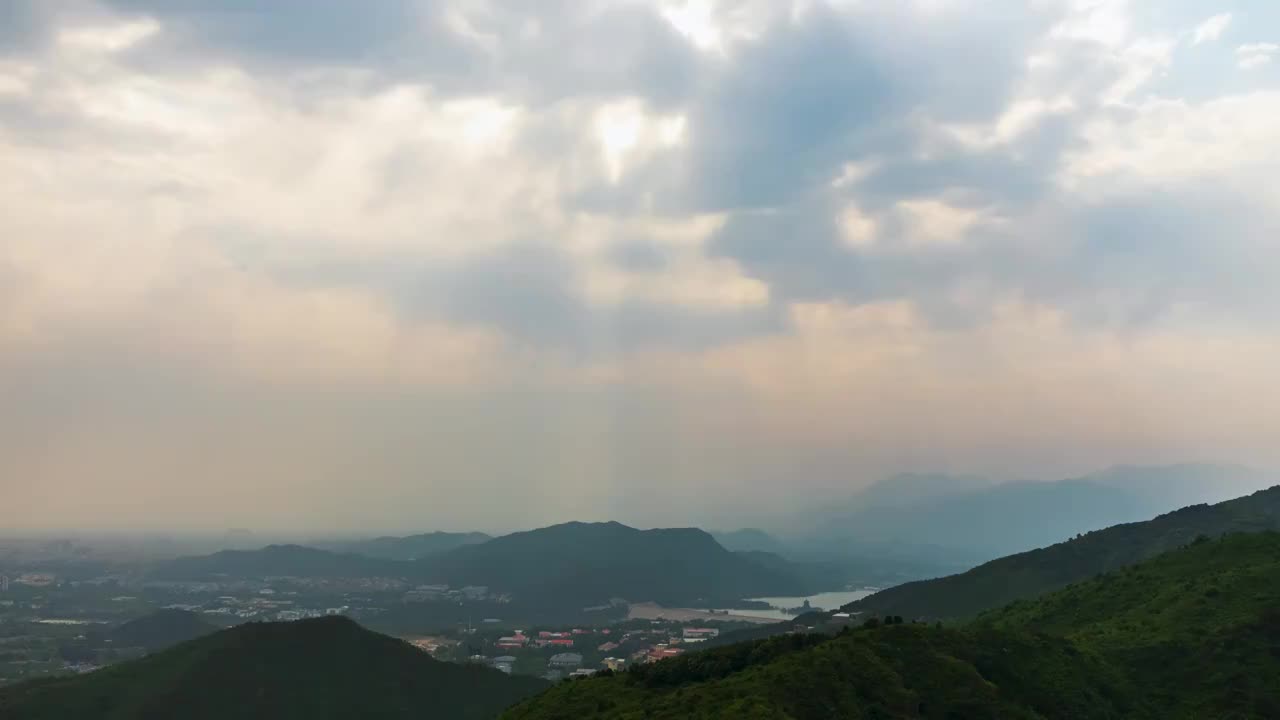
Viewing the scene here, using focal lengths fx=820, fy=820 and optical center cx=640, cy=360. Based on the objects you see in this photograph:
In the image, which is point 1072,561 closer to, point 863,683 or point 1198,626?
point 1198,626

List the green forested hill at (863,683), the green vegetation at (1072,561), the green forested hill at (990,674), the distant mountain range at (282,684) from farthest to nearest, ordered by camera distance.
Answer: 1. the green vegetation at (1072,561)
2. the distant mountain range at (282,684)
3. the green forested hill at (990,674)
4. the green forested hill at (863,683)

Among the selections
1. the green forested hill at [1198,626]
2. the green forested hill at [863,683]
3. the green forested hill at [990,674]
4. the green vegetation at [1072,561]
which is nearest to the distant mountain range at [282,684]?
the green forested hill at [863,683]

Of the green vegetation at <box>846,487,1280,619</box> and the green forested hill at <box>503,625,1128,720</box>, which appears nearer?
the green forested hill at <box>503,625,1128,720</box>

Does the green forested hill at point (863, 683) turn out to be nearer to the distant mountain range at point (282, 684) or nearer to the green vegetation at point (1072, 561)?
the distant mountain range at point (282, 684)

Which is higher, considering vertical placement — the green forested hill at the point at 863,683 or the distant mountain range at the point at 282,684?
the green forested hill at the point at 863,683

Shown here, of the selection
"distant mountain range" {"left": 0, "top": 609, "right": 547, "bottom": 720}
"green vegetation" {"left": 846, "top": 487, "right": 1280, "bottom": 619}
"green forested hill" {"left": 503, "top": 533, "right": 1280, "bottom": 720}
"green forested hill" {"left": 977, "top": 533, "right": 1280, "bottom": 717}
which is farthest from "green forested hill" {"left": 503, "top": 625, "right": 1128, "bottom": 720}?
"green vegetation" {"left": 846, "top": 487, "right": 1280, "bottom": 619}

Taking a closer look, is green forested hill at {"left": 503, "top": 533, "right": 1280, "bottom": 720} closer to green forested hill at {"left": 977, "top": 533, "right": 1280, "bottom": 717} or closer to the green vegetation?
green forested hill at {"left": 977, "top": 533, "right": 1280, "bottom": 717}

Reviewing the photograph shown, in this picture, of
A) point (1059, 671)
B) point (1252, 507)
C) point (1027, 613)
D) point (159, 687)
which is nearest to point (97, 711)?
point (159, 687)
